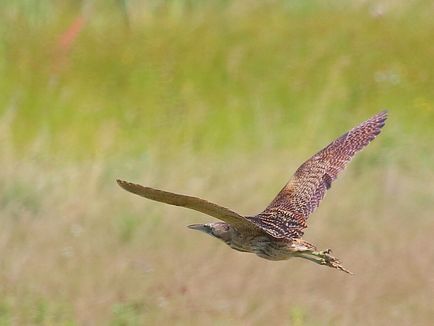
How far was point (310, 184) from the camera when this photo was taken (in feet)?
21.6

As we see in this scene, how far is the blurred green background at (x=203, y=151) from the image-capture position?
7.84 metres

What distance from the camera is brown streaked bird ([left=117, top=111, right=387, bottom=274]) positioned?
Result: 16.5 feet

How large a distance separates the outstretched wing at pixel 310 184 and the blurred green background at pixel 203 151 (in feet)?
3.36

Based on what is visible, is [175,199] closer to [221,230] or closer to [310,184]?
[221,230]

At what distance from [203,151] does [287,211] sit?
14.9 feet

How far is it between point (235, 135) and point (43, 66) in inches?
59.0

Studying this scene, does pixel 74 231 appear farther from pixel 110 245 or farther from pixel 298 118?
pixel 298 118

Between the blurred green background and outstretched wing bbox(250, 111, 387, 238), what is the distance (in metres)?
1.02

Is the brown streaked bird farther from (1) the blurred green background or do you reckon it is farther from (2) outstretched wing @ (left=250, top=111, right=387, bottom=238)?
(1) the blurred green background

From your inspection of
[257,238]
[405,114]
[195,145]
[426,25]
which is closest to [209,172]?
[195,145]

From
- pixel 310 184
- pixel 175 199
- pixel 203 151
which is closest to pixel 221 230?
pixel 310 184

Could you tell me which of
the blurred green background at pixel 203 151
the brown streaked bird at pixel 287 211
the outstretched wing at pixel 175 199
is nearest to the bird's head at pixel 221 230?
the brown streaked bird at pixel 287 211

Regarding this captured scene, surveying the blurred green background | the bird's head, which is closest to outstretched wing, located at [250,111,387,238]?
the bird's head

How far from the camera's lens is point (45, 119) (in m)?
11.0
